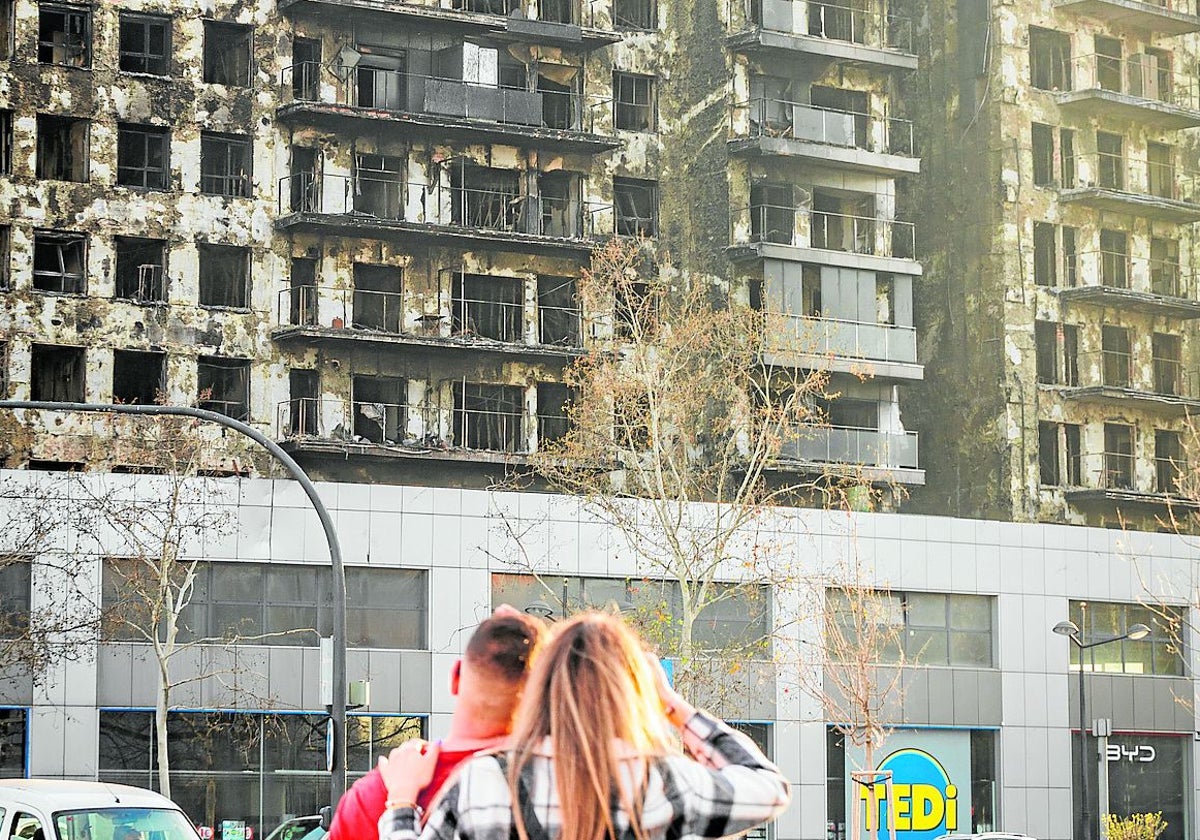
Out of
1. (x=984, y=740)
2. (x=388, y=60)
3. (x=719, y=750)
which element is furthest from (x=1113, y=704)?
(x=719, y=750)

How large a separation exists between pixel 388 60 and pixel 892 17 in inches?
626

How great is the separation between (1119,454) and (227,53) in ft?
89.6

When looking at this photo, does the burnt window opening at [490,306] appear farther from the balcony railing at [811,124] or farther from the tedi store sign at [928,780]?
the tedi store sign at [928,780]

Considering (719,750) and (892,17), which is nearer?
(719,750)

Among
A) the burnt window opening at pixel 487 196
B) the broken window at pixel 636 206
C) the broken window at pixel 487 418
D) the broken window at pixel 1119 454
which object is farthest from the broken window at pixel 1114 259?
the broken window at pixel 487 418

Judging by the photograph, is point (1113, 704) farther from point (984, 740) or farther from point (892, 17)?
point (892, 17)

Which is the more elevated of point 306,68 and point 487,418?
point 306,68

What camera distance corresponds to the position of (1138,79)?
62.4 m

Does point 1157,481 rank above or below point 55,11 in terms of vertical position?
below

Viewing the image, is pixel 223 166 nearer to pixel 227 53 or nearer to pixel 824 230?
pixel 227 53

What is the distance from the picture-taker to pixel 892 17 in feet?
198

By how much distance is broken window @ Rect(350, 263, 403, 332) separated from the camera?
52.0 meters

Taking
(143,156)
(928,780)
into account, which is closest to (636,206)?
(143,156)

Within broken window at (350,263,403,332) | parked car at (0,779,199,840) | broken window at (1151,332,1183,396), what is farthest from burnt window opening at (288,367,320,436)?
parked car at (0,779,199,840)
